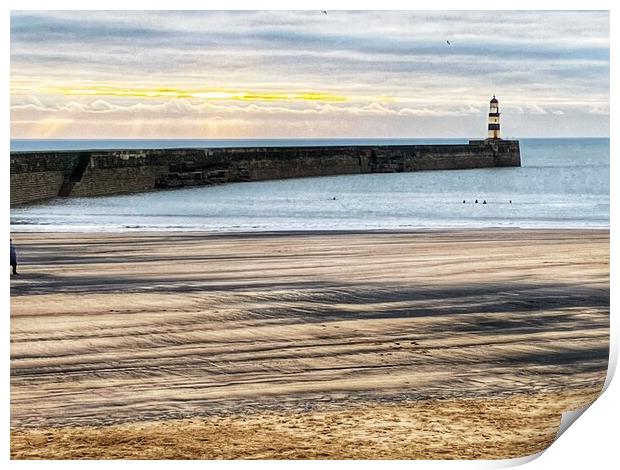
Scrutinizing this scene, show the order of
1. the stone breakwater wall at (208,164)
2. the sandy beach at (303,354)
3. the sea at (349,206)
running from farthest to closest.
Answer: the stone breakwater wall at (208,164) < the sea at (349,206) < the sandy beach at (303,354)

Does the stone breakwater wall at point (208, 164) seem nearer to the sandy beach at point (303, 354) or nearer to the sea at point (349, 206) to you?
the sea at point (349, 206)

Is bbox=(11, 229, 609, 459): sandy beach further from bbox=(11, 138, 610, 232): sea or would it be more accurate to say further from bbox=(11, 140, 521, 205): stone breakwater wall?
bbox=(11, 140, 521, 205): stone breakwater wall

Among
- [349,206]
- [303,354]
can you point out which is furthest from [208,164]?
[303,354]

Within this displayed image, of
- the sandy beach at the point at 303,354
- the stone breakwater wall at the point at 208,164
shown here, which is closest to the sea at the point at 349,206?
the stone breakwater wall at the point at 208,164

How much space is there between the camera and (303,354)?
4398 millimetres

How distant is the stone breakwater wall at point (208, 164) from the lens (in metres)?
10.9

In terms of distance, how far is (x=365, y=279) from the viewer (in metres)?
5.93

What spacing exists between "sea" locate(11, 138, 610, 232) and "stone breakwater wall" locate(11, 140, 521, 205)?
23 cm

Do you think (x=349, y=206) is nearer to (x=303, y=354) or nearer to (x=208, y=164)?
(x=208, y=164)

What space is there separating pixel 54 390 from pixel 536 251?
400 centimetres

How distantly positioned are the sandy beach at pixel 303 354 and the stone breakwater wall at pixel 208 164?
14.2ft

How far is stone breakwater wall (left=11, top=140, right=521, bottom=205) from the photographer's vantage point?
10.9 meters

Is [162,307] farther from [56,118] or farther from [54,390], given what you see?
[56,118]
